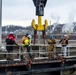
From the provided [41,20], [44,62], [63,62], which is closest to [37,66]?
[44,62]

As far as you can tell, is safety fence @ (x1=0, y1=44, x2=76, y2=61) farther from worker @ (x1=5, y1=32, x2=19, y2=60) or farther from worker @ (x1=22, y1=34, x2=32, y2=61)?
worker @ (x1=5, y1=32, x2=19, y2=60)

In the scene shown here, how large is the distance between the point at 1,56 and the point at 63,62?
11.5 ft

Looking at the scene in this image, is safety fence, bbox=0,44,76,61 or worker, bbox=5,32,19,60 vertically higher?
worker, bbox=5,32,19,60

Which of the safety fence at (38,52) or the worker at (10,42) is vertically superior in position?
the worker at (10,42)

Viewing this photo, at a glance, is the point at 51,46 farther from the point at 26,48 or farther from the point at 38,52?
the point at 26,48

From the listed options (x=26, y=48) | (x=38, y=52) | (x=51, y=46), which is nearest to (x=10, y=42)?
(x=26, y=48)

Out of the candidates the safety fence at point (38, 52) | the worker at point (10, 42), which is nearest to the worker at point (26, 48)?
the safety fence at point (38, 52)

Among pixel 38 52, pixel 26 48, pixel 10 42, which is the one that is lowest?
pixel 38 52

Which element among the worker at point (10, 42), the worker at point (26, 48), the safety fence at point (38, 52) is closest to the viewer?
the worker at point (10, 42)

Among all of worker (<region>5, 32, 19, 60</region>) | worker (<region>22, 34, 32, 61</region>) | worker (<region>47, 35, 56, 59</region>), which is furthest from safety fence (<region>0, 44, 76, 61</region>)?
worker (<region>5, 32, 19, 60</region>)

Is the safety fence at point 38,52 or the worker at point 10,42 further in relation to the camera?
the safety fence at point 38,52

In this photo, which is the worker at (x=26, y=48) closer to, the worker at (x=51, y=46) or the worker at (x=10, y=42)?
the worker at (x=10, y=42)

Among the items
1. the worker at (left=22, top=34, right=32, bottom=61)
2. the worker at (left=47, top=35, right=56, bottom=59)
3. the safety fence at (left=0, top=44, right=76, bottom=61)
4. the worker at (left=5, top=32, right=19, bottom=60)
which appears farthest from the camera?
the worker at (left=47, top=35, right=56, bottom=59)

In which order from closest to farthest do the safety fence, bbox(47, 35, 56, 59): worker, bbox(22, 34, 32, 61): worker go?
1. bbox(22, 34, 32, 61): worker
2. the safety fence
3. bbox(47, 35, 56, 59): worker
